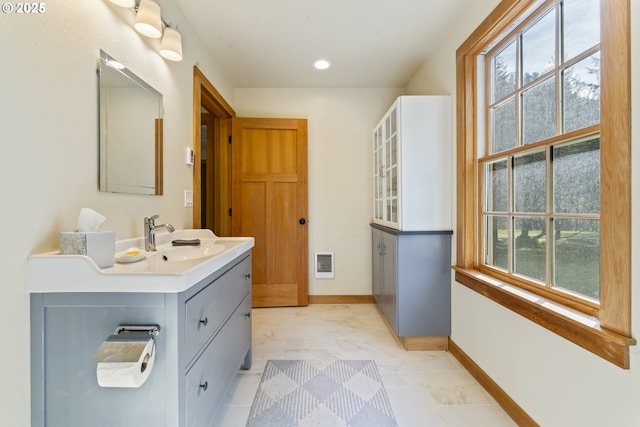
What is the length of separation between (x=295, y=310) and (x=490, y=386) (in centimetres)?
180

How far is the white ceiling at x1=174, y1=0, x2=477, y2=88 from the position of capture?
1.86m

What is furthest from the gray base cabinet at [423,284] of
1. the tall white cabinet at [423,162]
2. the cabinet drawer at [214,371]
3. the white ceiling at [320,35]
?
the white ceiling at [320,35]

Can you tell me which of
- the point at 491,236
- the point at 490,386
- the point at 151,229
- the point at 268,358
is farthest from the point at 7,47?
the point at 490,386

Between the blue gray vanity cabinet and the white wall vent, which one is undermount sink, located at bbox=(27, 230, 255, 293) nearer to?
the blue gray vanity cabinet

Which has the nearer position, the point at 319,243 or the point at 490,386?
the point at 490,386

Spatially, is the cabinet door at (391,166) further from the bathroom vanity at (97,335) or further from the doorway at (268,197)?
the bathroom vanity at (97,335)

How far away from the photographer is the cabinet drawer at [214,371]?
101cm

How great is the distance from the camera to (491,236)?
5.97 feet

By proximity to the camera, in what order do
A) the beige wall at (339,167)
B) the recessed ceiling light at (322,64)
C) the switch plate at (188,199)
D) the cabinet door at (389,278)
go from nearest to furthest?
the switch plate at (188,199)
the cabinet door at (389,278)
the recessed ceiling light at (322,64)
the beige wall at (339,167)

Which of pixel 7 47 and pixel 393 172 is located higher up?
pixel 7 47

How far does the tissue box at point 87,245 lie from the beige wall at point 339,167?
7.51 ft

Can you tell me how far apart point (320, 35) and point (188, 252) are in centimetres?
183

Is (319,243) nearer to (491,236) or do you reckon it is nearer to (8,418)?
(491,236)

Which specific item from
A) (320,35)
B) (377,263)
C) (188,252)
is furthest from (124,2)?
(377,263)
